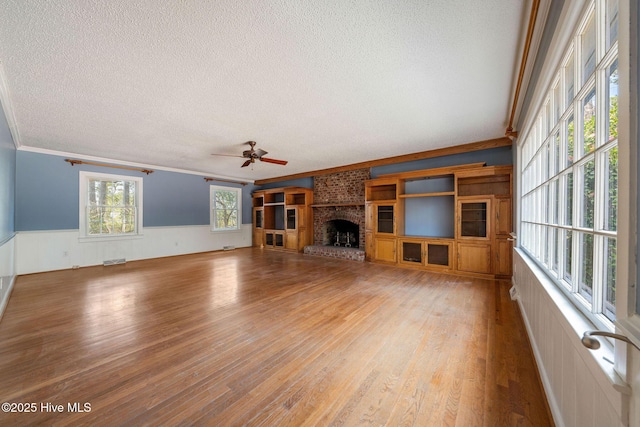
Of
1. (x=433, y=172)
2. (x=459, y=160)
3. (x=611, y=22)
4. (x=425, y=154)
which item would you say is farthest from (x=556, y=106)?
(x=425, y=154)

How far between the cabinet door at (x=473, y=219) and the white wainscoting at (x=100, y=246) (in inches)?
284

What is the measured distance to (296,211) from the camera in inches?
306

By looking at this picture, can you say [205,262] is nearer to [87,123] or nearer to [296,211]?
[296,211]

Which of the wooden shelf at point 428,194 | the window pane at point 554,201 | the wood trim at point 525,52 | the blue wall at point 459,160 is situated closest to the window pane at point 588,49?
the wood trim at point 525,52

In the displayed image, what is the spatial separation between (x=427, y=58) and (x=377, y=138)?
2.26 meters

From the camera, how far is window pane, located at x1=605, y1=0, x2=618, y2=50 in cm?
98

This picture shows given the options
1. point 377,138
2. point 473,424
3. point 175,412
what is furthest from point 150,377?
point 377,138

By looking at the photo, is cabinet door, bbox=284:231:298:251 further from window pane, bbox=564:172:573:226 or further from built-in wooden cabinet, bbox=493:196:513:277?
window pane, bbox=564:172:573:226

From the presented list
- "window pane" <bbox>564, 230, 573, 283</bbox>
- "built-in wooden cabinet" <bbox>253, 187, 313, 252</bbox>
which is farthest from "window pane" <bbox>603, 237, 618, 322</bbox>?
"built-in wooden cabinet" <bbox>253, 187, 313, 252</bbox>

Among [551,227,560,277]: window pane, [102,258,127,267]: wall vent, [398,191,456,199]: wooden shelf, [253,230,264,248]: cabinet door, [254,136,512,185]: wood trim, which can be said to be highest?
[254,136,512,185]: wood trim

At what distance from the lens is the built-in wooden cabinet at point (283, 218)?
25.5ft

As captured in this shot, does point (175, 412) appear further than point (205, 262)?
No

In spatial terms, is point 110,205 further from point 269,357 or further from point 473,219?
point 473,219

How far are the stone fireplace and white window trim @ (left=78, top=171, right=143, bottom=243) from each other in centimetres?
468
